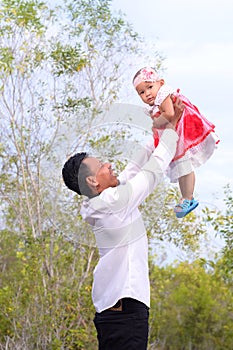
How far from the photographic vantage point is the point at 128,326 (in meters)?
1.97

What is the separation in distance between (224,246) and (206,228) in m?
0.67

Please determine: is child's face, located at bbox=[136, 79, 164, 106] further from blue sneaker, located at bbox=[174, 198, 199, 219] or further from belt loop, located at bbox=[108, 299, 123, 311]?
belt loop, located at bbox=[108, 299, 123, 311]

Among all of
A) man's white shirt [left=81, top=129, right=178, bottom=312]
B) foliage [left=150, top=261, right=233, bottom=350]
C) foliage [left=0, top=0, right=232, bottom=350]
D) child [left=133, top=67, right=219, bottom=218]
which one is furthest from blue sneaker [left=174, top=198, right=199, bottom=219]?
foliage [left=150, top=261, right=233, bottom=350]

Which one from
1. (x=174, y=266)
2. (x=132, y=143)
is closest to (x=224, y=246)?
(x=174, y=266)

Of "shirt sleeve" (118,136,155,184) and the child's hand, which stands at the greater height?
the child's hand

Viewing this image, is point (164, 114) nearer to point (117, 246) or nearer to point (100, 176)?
point (100, 176)

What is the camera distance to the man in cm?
195

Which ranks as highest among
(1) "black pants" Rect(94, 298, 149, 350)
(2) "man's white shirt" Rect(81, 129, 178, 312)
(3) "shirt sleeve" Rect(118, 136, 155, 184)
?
(3) "shirt sleeve" Rect(118, 136, 155, 184)

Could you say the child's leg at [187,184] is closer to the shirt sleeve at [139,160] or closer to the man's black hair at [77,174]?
the shirt sleeve at [139,160]

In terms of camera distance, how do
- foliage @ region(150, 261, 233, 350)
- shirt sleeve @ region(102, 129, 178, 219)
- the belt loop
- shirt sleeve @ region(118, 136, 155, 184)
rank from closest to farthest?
1. shirt sleeve @ region(102, 129, 178, 219)
2. the belt loop
3. shirt sleeve @ region(118, 136, 155, 184)
4. foliage @ region(150, 261, 233, 350)

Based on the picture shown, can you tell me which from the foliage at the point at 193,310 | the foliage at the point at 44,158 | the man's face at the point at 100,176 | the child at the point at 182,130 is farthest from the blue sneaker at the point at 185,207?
the foliage at the point at 193,310

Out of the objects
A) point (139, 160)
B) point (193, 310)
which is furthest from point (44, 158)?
point (139, 160)

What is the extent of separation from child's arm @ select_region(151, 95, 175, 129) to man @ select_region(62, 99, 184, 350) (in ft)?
0.05

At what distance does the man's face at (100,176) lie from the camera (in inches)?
77.4
